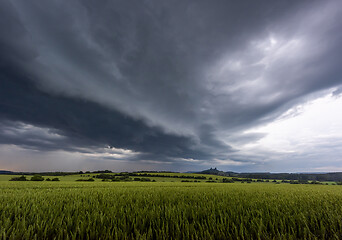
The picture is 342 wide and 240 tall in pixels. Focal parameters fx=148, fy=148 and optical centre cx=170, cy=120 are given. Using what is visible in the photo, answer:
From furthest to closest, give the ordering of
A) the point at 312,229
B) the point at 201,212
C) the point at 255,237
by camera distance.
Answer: the point at 201,212 → the point at 312,229 → the point at 255,237

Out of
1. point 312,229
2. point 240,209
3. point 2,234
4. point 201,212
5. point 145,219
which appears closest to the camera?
point 2,234

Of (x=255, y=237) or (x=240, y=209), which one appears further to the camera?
(x=240, y=209)

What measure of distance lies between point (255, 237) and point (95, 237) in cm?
220

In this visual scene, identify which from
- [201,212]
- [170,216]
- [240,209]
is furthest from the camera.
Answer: [240,209]

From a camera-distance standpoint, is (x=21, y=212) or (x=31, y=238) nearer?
(x=31, y=238)

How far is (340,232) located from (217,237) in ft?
6.21

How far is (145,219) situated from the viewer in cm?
258

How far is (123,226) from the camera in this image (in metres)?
2.22

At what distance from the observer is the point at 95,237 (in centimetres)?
197

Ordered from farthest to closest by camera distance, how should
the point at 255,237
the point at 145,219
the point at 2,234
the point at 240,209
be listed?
the point at 240,209, the point at 145,219, the point at 255,237, the point at 2,234

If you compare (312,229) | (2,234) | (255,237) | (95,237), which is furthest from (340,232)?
(2,234)

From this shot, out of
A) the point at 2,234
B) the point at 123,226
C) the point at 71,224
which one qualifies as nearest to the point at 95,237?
the point at 123,226

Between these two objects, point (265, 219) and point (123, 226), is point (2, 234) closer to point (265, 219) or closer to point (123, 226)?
point (123, 226)

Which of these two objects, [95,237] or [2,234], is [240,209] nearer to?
[95,237]
